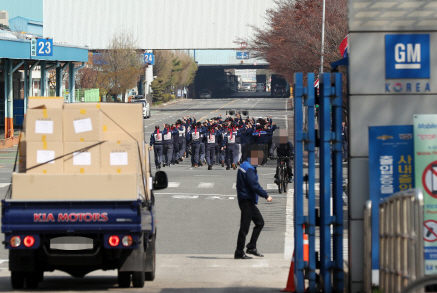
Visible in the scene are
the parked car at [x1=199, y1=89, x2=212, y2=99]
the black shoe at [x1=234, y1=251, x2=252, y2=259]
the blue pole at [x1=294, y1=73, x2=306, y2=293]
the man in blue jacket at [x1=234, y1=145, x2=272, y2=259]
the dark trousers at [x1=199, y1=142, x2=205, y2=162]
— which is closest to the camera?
the blue pole at [x1=294, y1=73, x2=306, y2=293]

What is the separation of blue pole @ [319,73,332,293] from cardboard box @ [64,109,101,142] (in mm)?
2624

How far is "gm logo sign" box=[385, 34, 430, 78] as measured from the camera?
6.55 meters

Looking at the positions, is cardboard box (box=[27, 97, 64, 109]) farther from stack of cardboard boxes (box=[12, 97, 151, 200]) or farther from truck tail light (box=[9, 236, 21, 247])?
truck tail light (box=[9, 236, 21, 247])

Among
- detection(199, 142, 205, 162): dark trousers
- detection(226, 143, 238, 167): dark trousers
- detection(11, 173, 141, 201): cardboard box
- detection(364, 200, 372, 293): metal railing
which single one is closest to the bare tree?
detection(199, 142, 205, 162): dark trousers

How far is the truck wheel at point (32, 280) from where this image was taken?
8.61m

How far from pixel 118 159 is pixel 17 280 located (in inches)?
76.6

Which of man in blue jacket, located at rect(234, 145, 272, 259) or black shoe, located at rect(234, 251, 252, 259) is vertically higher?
man in blue jacket, located at rect(234, 145, 272, 259)

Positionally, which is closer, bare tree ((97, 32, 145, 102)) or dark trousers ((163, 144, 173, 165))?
dark trousers ((163, 144, 173, 165))

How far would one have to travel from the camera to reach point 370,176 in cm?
641

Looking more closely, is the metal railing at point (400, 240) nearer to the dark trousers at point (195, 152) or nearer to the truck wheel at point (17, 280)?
the truck wheel at point (17, 280)

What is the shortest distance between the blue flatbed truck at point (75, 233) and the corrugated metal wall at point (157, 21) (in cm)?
6630

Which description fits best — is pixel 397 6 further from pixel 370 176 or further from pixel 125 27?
pixel 125 27

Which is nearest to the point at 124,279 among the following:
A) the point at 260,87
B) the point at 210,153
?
the point at 210,153

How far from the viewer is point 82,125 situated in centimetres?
808
